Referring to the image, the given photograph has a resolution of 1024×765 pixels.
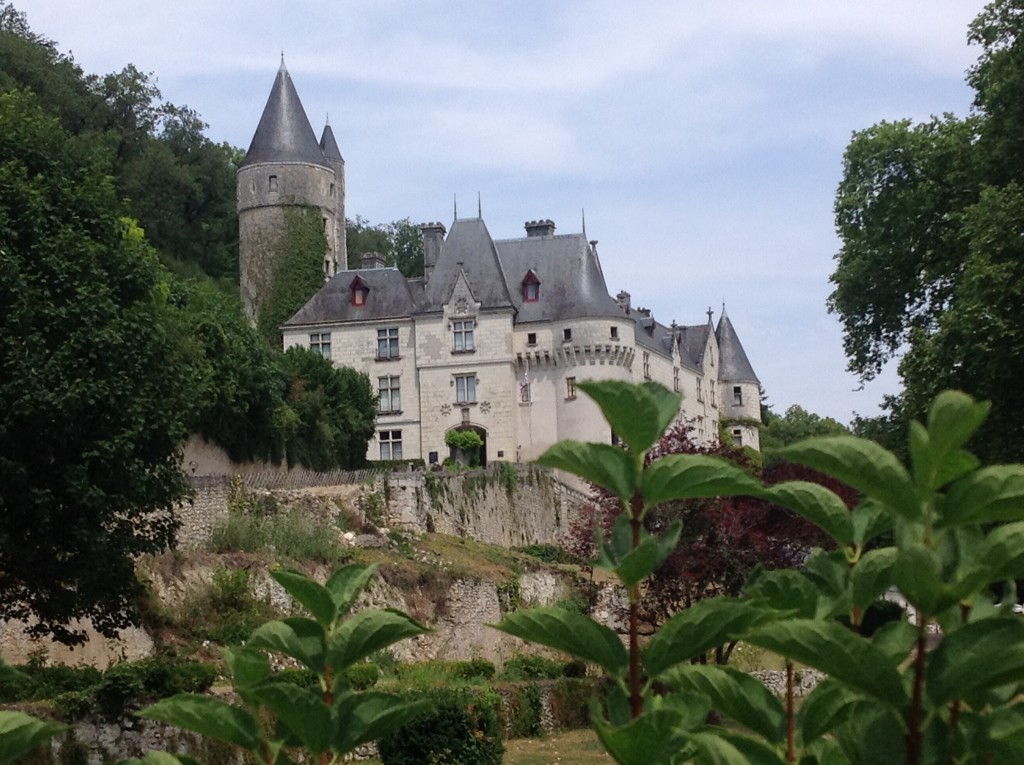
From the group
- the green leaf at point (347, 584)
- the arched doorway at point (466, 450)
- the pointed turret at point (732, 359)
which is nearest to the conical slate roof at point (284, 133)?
the arched doorway at point (466, 450)

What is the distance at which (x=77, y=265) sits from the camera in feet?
60.3

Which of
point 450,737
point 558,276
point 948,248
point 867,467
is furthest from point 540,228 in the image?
point 867,467

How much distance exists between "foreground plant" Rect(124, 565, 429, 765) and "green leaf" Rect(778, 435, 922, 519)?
82 cm

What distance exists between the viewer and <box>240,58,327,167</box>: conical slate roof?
5628 cm

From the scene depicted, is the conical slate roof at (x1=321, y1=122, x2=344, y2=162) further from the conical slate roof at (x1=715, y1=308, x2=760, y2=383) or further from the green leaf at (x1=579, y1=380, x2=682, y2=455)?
the green leaf at (x1=579, y1=380, x2=682, y2=455)

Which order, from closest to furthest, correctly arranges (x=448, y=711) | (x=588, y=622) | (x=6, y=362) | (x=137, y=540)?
(x=588, y=622), (x=448, y=711), (x=6, y=362), (x=137, y=540)

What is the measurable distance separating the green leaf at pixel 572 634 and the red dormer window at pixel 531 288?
49.9 meters

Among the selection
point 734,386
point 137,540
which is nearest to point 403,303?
point 734,386

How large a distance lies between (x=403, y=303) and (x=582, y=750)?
34922mm

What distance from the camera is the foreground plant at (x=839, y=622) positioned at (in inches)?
79.0

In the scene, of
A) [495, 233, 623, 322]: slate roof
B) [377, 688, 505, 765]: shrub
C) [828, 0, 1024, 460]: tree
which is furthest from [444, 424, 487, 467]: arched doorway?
[377, 688, 505, 765]: shrub

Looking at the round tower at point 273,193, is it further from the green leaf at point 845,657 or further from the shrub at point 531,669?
the green leaf at point 845,657

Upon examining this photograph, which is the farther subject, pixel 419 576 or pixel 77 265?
pixel 419 576

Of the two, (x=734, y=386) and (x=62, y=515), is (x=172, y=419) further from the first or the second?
(x=734, y=386)
